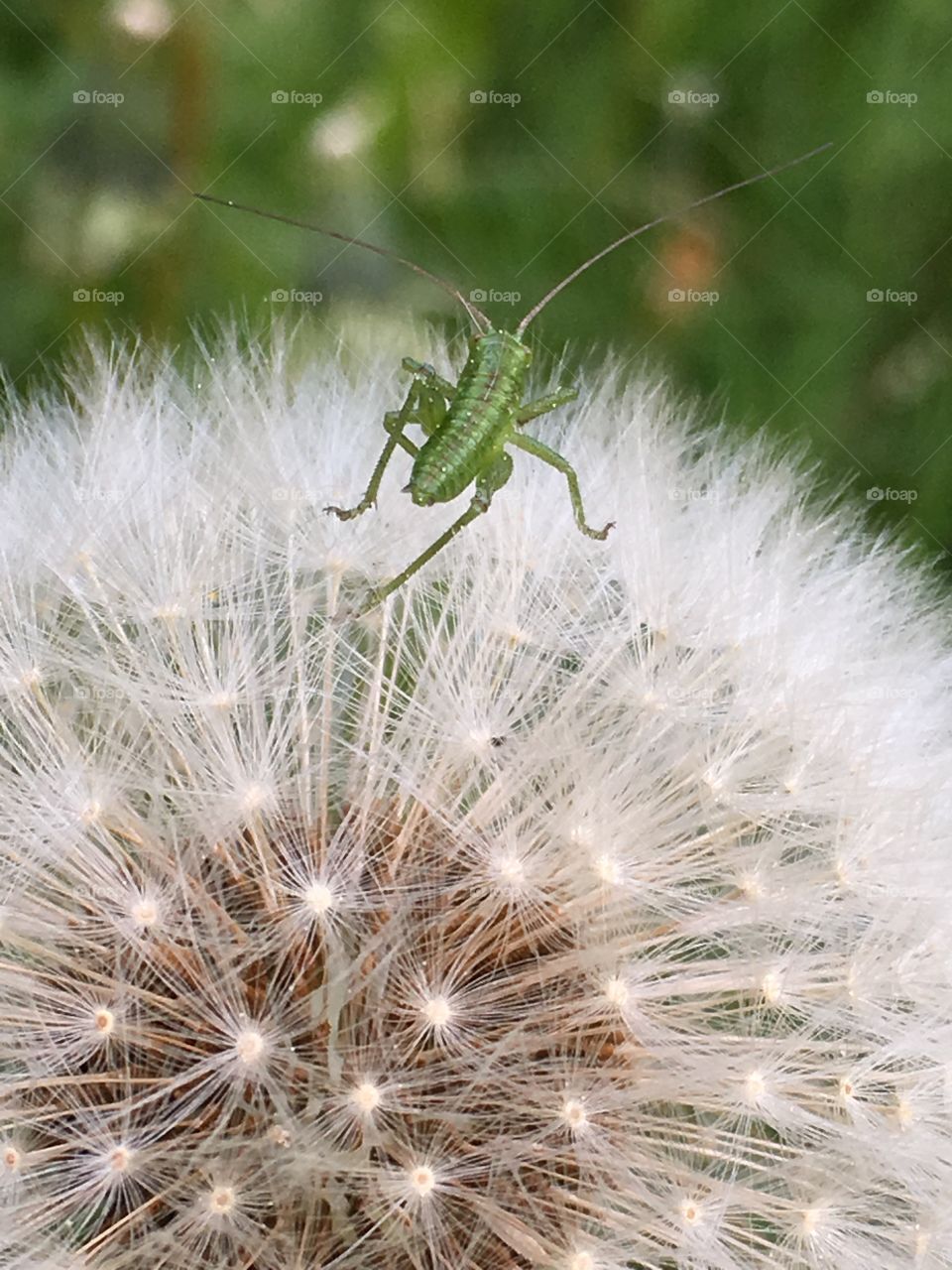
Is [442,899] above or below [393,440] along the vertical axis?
below

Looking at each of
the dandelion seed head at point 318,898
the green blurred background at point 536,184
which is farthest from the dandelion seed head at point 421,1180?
the green blurred background at point 536,184

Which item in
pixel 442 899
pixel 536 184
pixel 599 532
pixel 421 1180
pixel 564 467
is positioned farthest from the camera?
pixel 536 184

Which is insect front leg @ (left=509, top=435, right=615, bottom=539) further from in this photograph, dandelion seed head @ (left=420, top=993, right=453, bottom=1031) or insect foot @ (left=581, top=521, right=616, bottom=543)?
dandelion seed head @ (left=420, top=993, right=453, bottom=1031)

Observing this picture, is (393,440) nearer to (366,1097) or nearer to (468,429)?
(468,429)

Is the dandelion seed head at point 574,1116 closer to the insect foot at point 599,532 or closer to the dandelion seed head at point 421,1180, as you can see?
the dandelion seed head at point 421,1180

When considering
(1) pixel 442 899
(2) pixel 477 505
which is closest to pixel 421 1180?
→ (1) pixel 442 899

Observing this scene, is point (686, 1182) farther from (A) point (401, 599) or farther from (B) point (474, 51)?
(B) point (474, 51)

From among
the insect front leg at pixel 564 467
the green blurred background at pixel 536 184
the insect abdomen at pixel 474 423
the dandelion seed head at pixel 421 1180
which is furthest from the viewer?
the green blurred background at pixel 536 184
